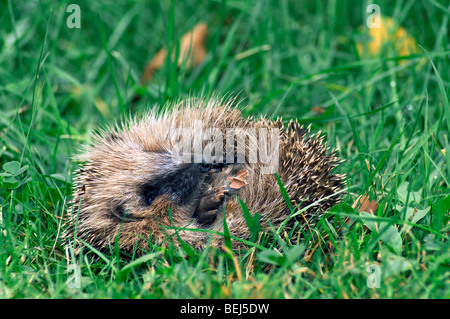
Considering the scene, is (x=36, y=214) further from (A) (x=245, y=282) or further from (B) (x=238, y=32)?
(B) (x=238, y=32)

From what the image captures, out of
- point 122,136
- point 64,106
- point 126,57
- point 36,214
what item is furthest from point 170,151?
point 126,57

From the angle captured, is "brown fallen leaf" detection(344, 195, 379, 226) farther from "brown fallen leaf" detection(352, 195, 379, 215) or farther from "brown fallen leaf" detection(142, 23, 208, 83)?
"brown fallen leaf" detection(142, 23, 208, 83)

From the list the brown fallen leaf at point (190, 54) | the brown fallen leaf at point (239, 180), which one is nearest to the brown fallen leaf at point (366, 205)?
the brown fallen leaf at point (239, 180)

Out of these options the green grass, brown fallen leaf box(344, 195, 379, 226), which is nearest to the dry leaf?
the green grass

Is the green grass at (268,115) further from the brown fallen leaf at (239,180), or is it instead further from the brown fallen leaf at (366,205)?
the brown fallen leaf at (239,180)
